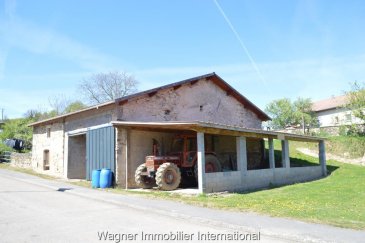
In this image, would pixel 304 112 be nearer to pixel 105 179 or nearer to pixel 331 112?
pixel 331 112

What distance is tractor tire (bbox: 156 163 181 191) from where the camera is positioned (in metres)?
13.8

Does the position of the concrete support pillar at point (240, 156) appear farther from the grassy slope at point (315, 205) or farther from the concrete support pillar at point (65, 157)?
→ the concrete support pillar at point (65, 157)

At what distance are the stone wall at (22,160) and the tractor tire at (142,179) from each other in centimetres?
1461

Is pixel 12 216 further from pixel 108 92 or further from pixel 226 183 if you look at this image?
pixel 108 92

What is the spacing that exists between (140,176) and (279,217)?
7.83 m

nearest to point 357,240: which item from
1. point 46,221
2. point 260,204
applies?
point 260,204

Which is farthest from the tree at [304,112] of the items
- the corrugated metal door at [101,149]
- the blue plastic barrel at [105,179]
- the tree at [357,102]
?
the blue plastic barrel at [105,179]

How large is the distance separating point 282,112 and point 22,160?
44.1 metres

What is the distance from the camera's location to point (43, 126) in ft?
77.5

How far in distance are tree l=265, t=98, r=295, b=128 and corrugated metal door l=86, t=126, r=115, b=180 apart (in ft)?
150

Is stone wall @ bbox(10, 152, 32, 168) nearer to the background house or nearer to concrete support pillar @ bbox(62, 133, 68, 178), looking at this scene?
concrete support pillar @ bbox(62, 133, 68, 178)

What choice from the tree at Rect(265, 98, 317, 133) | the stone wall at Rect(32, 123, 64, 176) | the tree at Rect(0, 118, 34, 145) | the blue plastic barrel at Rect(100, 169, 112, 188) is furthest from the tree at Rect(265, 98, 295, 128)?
the blue plastic barrel at Rect(100, 169, 112, 188)

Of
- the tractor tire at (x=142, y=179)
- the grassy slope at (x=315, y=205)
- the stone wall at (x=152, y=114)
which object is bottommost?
the grassy slope at (x=315, y=205)

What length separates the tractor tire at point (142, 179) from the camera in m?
14.9
